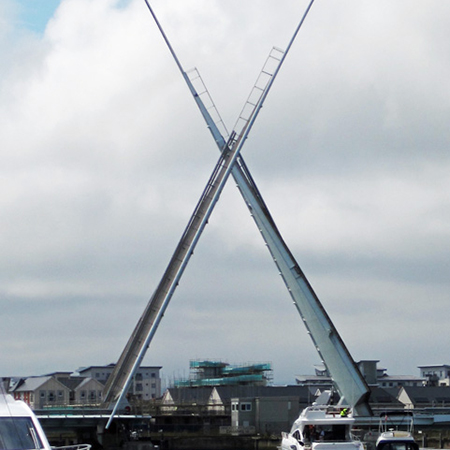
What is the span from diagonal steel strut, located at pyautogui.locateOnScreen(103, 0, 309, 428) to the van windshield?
1130 inches

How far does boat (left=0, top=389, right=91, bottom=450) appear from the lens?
74.0 feet

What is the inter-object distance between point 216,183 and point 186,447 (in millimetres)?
20100

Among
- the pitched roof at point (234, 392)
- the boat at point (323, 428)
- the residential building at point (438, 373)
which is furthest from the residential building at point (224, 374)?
the boat at point (323, 428)

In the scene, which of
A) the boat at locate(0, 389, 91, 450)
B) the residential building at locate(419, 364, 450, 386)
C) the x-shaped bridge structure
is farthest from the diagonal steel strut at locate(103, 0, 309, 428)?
the residential building at locate(419, 364, 450, 386)

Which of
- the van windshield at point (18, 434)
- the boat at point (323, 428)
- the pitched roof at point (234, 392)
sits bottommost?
the boat at point (323, 428)

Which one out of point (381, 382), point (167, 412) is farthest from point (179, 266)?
point (381, 382)

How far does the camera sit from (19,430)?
23.0 meters

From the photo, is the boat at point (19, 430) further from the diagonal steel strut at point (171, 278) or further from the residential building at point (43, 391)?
the residential building at point (43, 391)

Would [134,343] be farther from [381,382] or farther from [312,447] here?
[381,382]

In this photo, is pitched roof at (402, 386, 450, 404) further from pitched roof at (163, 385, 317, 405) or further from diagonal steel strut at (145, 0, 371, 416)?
diagonal steel strut at (145, 0, 371, 416)

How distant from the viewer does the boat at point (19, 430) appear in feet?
74.0

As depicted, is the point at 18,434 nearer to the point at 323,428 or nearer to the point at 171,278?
the point at 323,428

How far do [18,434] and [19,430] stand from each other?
5.7 inches

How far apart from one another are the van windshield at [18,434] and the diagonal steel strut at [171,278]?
94.2ft
